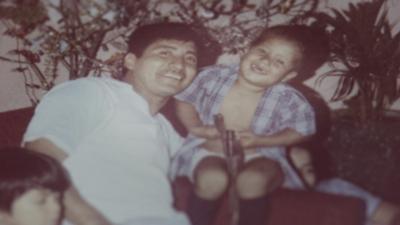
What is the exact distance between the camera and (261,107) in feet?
3.37

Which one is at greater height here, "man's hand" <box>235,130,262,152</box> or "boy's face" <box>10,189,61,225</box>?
"man's hand" <box>235,130,262,152</box>

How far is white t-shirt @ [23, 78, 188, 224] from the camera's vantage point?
957 millimetres

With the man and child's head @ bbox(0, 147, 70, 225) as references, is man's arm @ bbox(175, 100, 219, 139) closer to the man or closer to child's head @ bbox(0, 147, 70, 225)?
the man

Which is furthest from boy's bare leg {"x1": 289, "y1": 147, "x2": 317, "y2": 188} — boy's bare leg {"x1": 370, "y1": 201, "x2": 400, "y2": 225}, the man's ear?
the man's ear

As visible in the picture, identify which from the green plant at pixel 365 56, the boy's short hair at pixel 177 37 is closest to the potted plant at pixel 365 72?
the green plant at pixel 365 56

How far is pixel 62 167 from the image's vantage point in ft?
3.12

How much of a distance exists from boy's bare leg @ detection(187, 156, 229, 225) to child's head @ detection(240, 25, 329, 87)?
0.59ft

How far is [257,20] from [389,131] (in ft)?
1.13

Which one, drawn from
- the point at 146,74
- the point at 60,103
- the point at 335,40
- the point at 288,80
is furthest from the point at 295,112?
the point at 60,103

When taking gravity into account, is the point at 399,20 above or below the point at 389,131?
above

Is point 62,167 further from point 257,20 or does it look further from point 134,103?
point 257,20

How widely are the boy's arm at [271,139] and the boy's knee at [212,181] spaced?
7 centimetres

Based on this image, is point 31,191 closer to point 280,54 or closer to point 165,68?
point 165,68

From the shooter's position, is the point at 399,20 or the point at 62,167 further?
the point at 399,20
